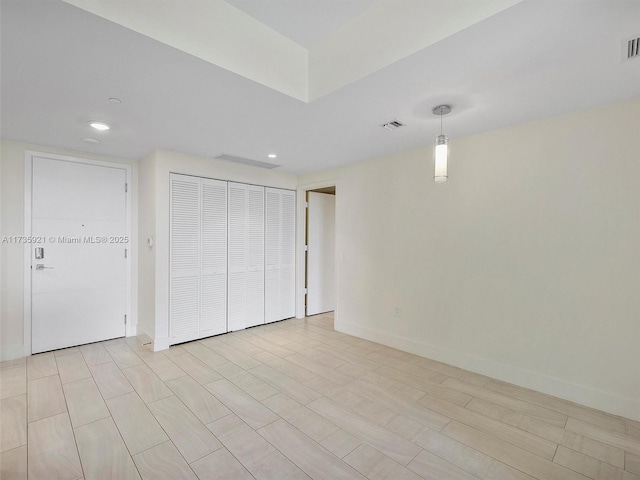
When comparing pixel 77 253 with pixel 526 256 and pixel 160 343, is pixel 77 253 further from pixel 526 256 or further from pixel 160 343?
pixel 526 256

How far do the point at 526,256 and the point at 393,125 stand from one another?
1.70 metres

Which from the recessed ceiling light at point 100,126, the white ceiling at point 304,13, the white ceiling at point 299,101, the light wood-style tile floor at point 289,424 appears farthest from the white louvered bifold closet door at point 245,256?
the white ceiling at point 304,13

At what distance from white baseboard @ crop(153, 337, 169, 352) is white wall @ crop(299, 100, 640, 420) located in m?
2.58

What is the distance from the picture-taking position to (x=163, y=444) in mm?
1957

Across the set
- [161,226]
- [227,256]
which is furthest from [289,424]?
[161,226]

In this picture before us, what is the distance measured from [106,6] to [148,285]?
3072mm

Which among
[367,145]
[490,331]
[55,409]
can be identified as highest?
[367,145]

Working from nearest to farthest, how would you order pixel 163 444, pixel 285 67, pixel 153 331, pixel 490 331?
pixel 163 444 < pixel 285 67 < pixel 490 331 < pixel 153 331

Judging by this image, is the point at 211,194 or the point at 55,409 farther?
the point at 211,194

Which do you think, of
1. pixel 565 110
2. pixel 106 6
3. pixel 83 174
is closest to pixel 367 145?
pixel 565 110

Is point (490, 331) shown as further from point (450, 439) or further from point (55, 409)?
point (55, 409)

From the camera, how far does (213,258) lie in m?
4.04

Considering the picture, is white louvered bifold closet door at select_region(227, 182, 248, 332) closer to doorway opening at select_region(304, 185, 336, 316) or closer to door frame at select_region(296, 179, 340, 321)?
door frame at select_region(296, 179, 340, 321)

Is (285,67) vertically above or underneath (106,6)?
above
